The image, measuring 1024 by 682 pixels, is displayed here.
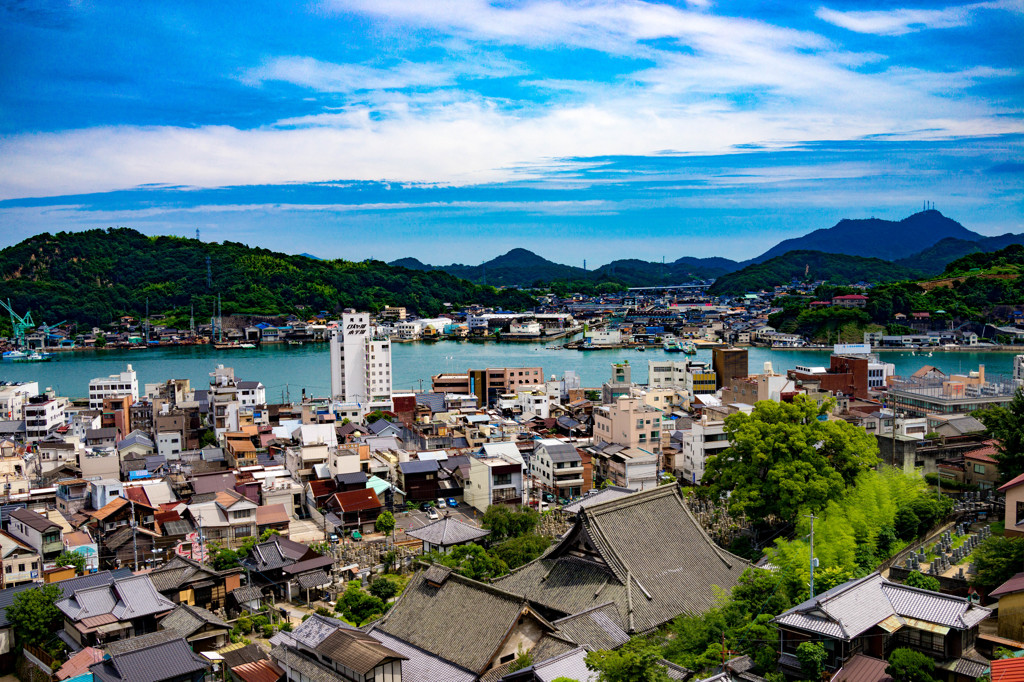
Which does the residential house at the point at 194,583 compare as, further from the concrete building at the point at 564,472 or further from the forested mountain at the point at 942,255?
the forested mountain at the point at 942,255

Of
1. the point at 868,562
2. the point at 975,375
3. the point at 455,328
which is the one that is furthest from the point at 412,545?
the point at 455,328

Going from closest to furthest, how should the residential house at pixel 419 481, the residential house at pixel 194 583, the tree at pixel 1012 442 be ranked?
the residential house at pixel 194 583
the tree at pixel 1012 442
the residential house at pixel 419 481

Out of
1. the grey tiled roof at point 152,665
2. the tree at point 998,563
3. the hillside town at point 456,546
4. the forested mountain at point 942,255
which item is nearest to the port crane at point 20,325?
the hillside town at point 456,546

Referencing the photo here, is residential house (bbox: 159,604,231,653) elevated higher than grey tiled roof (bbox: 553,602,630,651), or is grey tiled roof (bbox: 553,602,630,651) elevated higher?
grey tiled roof (bbox: 553,602,630,651)

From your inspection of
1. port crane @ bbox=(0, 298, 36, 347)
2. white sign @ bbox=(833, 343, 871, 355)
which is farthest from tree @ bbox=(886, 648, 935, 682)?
port crane @ bbox=(0, 298, 36, 347)

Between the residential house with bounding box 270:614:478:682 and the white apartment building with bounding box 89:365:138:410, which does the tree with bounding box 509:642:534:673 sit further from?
the white apartment building with bounding box 89:365:138:410

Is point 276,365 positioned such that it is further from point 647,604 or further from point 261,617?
point 647,604

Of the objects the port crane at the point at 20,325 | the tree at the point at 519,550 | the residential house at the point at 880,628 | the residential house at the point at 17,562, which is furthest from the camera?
the port crane at the point at 20,325

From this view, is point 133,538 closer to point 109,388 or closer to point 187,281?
point 109,388
